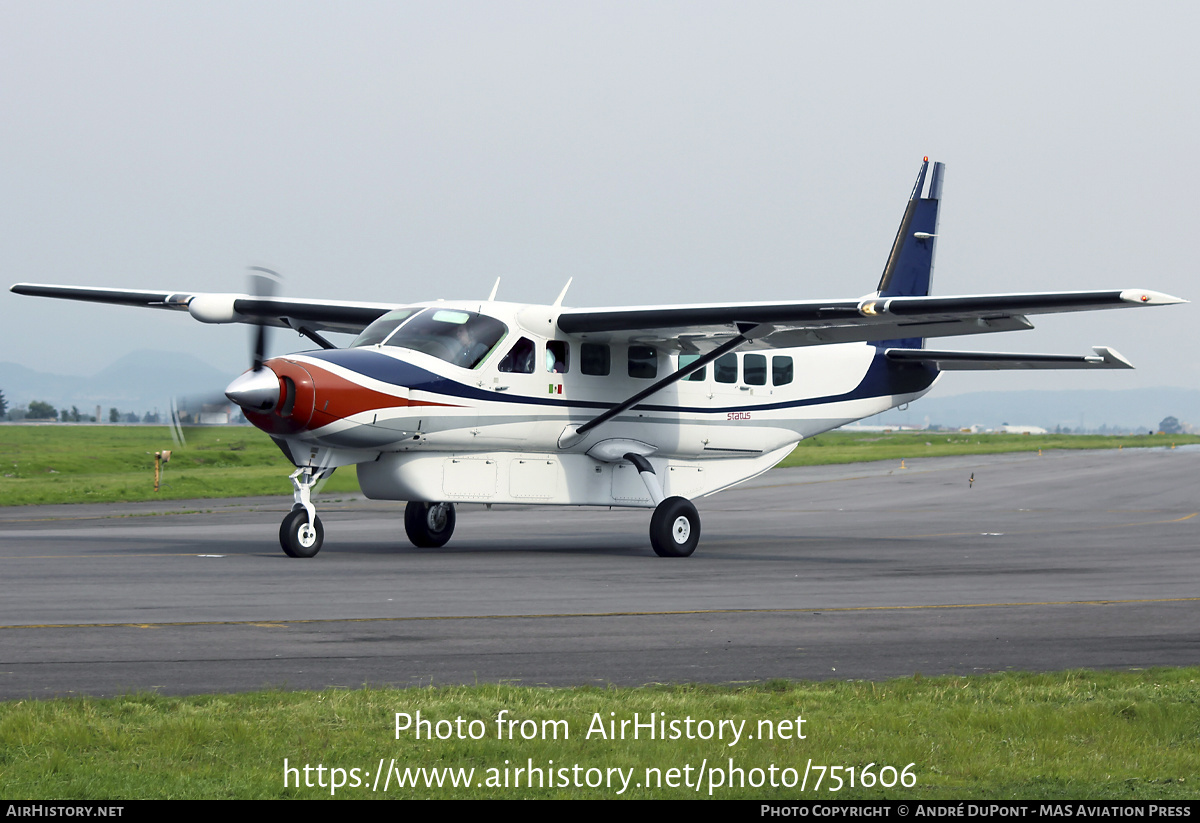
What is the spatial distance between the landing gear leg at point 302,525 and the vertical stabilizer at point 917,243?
12.9 m

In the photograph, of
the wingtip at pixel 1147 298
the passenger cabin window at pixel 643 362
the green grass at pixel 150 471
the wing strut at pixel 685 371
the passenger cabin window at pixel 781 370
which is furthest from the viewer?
the green grass at pixel 150 471

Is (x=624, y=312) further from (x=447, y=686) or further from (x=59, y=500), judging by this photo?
(x=59, y=500)

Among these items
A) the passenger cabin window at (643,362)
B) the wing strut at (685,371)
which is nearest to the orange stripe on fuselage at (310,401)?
the wing strut at (685,371)

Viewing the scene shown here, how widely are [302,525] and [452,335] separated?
3.59 metres

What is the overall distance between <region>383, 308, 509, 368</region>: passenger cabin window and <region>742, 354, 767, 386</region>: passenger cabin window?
540cm

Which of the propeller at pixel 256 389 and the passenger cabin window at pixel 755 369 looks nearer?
the propeller at pixel 256 389

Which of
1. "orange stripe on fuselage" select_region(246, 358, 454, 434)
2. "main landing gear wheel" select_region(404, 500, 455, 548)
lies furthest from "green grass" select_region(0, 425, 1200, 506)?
"main landing gear wheel" select_region(404, 500, 455, 548)

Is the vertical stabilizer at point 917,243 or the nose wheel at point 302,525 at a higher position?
the vertical stabilizer at point 917,243

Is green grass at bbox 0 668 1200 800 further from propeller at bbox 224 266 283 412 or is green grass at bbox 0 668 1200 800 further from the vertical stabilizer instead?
the vertical stabilizer

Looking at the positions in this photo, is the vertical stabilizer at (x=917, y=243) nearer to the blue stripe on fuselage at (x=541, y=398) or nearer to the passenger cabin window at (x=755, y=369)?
the blue stripe on fuselage at (x=541, y=398)

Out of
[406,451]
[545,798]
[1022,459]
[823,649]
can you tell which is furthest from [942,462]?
[545,798]

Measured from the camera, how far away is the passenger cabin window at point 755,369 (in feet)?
75.5

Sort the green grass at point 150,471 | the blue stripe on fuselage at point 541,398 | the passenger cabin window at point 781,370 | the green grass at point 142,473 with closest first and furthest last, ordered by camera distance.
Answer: the blue stripe on fuselage at point 541,398 < the passenger cabin window at point 781,370 < the green grass at point 142,473 < the green grass at point 150,471

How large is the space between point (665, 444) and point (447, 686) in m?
13.6
